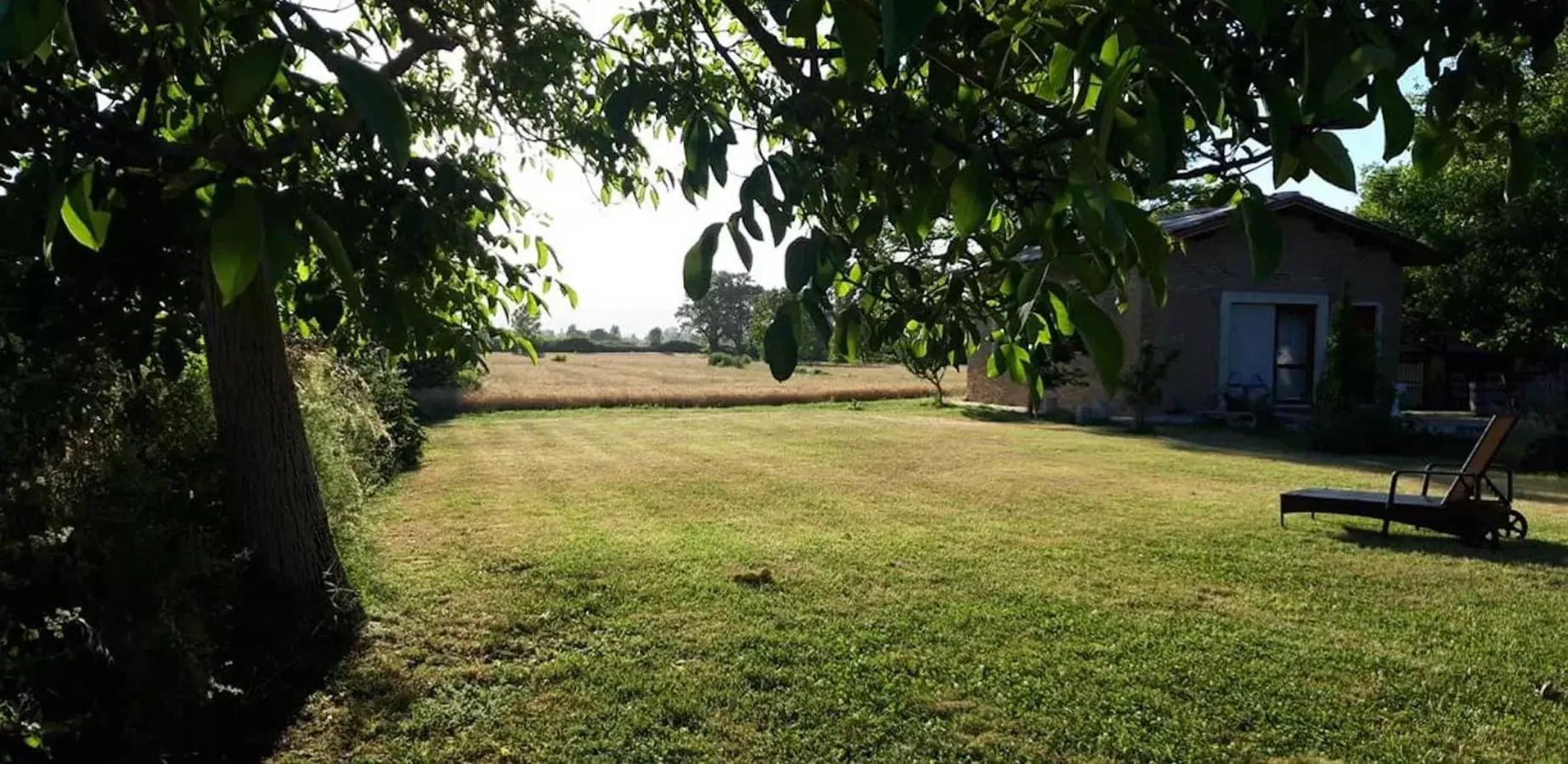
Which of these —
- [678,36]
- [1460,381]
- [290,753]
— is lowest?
[290,753]

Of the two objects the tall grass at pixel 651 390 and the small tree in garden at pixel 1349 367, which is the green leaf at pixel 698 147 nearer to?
the small tree in garden at pixel 1349 367

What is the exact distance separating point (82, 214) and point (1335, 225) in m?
21.3

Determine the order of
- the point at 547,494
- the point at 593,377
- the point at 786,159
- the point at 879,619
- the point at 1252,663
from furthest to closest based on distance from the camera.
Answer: the point at 593,377 < the point at 547,494 < the point at 879,619 < the point at 1252,663 < the point at 786,159

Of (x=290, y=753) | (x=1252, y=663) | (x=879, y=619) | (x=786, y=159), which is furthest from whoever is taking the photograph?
(x=879, y=619)

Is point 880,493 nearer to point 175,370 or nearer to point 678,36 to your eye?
point 678,36

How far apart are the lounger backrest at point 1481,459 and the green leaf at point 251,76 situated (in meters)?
8.64

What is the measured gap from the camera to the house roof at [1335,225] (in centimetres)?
1720

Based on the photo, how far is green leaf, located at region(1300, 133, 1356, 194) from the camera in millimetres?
1276

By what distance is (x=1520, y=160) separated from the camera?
169cm

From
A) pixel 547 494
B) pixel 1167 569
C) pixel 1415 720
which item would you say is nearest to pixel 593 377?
pixel 547 494

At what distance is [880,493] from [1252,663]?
5603 millimetres

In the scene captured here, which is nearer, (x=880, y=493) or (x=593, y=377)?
(x=880, y=493)

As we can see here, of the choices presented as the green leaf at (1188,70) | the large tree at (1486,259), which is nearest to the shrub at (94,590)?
the green leaf at (1188,70)

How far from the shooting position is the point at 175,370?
8.20 feet
